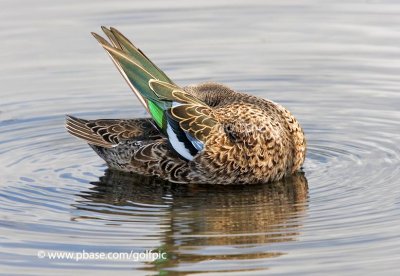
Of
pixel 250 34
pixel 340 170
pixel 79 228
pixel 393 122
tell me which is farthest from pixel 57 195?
pixel 250 34

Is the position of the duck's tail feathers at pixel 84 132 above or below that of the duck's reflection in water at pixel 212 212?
above

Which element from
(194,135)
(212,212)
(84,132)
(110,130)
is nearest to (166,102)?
(194,135)

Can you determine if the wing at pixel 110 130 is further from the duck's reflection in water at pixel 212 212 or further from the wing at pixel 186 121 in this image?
the wing at pixel 186 121

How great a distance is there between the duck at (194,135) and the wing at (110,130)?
1 centimetres

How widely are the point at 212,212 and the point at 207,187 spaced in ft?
2.97

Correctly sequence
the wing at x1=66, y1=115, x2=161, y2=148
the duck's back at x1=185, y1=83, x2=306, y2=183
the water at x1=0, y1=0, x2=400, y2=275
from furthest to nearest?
the wing at x1=66, y1=115, x2=161, y2=148
the duck's back at x1=185, y1=83, x2=306, y2=183
the water at x1=0, y1=0, x2=400, y2=275

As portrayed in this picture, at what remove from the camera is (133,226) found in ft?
34.4

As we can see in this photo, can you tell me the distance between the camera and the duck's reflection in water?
32.4ft

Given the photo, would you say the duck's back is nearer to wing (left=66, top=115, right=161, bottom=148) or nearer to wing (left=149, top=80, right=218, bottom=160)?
wing (left=149, top=80, right=218, bottom=160)

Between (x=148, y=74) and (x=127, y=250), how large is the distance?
2884mm

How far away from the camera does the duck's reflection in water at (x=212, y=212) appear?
9891 millimetres

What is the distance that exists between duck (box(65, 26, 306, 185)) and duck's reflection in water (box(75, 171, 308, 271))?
143 mm

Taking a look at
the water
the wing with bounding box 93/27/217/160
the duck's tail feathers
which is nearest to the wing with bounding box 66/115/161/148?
the duck's tail feathers

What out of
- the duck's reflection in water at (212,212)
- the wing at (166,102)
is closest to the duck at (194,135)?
the wing at (166,102)
